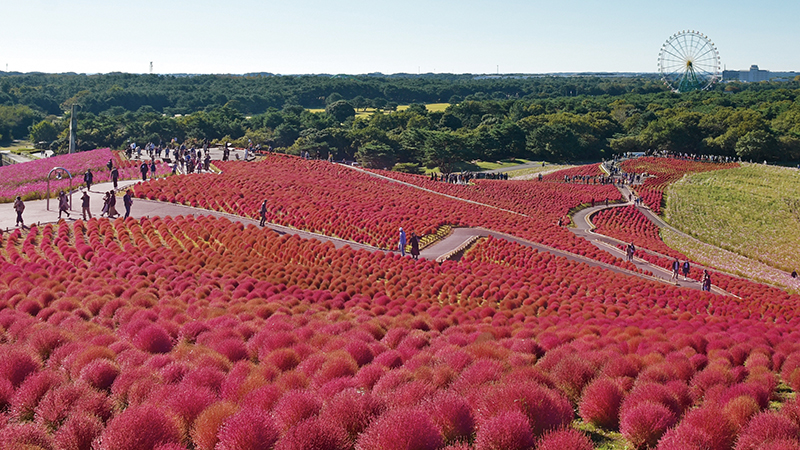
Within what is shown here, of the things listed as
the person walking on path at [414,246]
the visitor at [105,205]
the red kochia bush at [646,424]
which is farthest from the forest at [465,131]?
the red kochia bush at [646,424]

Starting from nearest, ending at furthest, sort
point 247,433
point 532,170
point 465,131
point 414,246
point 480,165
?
point 247,433, point 414,246, point 532,170, point 480,165, point 465,131

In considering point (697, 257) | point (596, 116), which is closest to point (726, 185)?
point (697, 257)

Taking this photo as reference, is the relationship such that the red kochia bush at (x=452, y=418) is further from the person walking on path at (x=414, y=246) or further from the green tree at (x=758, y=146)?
the green tree at (x=758, y=146)

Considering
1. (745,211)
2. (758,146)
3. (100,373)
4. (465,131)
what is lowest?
(745,211)

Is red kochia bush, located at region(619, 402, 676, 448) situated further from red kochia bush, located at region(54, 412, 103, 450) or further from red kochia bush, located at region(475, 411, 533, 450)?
red kochia bush, located at region(54, 412, 103, 450)

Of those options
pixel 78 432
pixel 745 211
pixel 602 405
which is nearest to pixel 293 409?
pixel 78 432

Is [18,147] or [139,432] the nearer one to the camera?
[139,432]

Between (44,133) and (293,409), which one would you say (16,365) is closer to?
(293,409)
